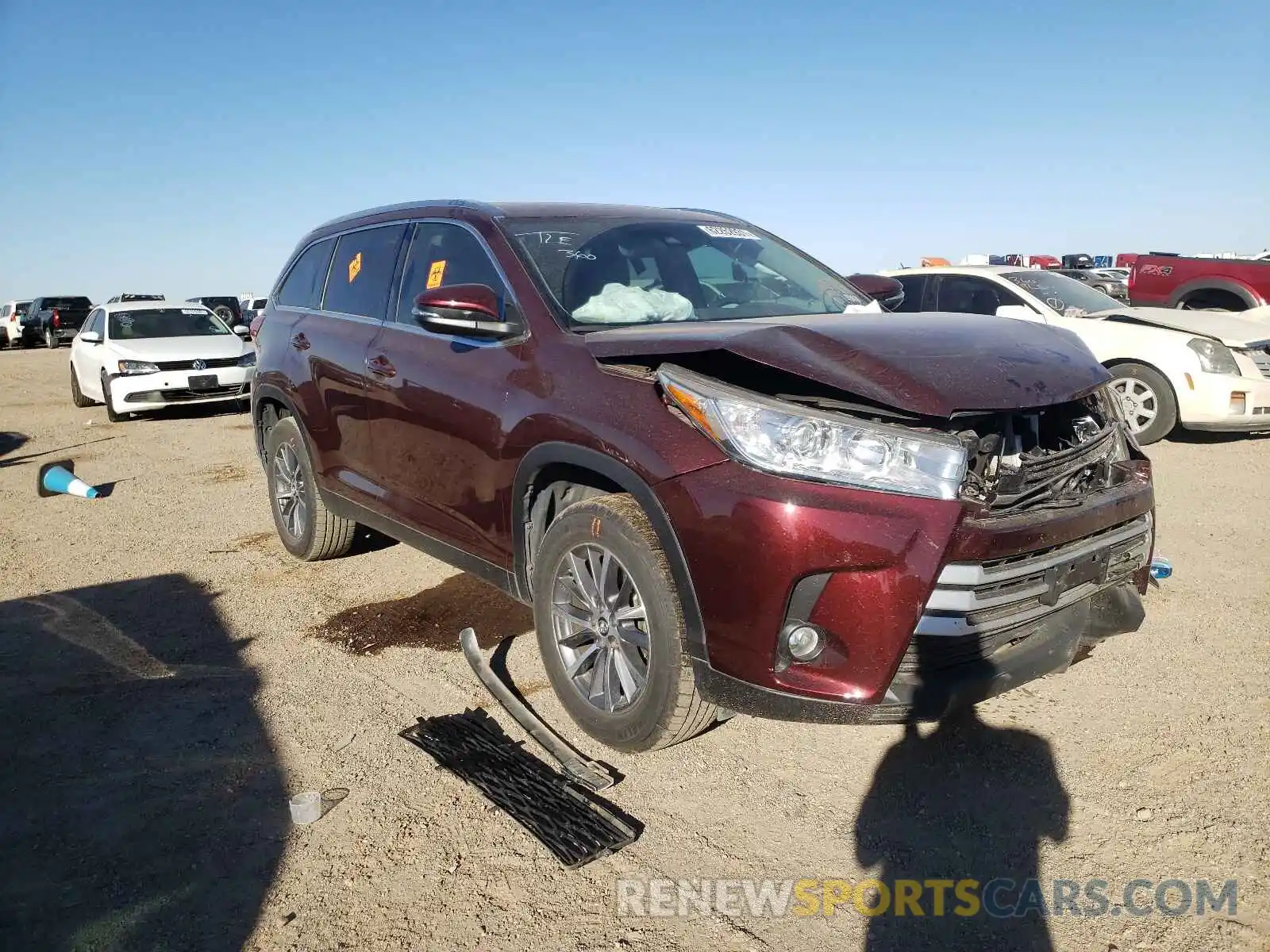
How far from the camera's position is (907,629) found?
2.49m

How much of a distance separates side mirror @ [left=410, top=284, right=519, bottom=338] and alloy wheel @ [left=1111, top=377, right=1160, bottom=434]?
6.68 meters

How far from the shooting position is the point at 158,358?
39.9 ft

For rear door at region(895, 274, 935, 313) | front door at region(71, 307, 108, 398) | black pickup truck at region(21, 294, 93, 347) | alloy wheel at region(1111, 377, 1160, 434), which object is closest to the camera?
alloy wheel at region(1111, 377, 1160, 434)

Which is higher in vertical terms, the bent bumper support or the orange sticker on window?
the orange sticker on window

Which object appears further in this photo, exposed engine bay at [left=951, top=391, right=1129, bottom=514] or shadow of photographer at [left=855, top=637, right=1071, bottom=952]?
exposed engine bay at [left=951, top=391, right=1129, bottom=514]

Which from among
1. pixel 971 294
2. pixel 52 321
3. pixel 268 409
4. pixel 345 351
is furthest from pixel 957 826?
pixel 52 321

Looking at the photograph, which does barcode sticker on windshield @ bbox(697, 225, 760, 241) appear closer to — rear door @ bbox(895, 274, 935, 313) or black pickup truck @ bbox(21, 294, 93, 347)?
rear door @ bbox(895, 274, 935, 313)

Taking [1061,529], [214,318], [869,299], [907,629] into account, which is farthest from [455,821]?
[214,318]

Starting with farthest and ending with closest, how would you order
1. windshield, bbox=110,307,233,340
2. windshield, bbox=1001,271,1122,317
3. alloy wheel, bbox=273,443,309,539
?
windshield, bbox=110,307,233,340, windshield, bbox=1001,271,1122,317, alloy wheel, bbox=273,443,309,539

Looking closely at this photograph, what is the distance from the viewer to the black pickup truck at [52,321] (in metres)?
35.5

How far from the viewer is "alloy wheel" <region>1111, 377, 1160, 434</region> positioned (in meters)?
8.18

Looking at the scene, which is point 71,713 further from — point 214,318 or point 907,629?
point 214,318

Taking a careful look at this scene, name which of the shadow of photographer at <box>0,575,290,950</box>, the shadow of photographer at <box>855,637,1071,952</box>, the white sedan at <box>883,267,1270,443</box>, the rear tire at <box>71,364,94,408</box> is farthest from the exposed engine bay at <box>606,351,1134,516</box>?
the rear tire at <box>71,364,94,408</box>

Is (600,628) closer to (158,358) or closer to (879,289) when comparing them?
(879,289)
